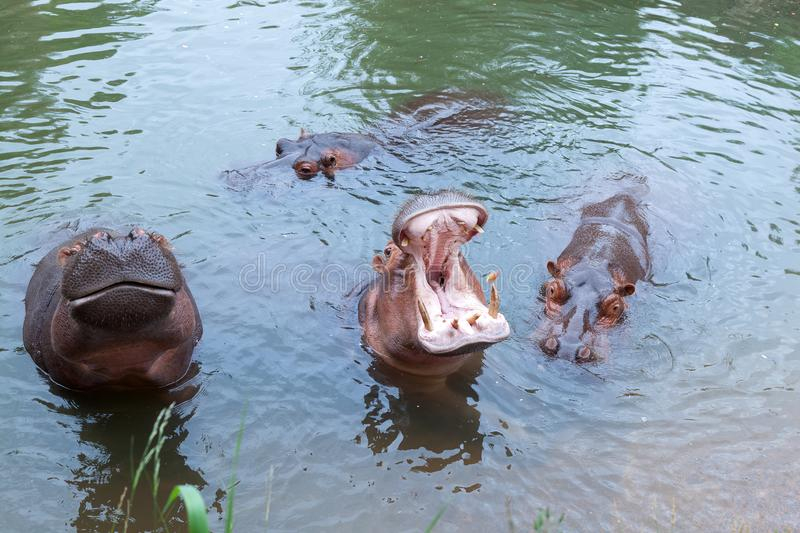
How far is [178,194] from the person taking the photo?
7.88 meters

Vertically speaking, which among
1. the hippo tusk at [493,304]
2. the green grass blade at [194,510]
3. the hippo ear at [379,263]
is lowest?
the hippo ear at [379,263]

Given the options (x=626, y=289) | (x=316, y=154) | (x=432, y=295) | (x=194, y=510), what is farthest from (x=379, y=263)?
(x=316, y=154)

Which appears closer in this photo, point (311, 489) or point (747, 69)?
point (311, 489)

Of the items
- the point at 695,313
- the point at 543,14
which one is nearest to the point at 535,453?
the point at 695,313

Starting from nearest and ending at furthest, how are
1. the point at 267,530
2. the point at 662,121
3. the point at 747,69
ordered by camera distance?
the point at 267,530 → the point at 662,121 → the point at 747,69

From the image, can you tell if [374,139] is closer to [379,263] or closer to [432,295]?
[379,263]

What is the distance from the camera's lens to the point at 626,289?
605 cm

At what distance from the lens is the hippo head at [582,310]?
5625mm

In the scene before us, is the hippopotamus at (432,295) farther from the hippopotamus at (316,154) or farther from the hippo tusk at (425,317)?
the hippopotamus at (316,154)

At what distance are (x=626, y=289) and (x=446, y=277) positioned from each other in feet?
5.70

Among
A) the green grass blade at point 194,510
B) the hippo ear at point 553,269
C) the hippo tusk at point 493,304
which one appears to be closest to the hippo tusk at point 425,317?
the hippo tusk at point 493,304

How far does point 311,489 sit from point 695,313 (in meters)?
3.58

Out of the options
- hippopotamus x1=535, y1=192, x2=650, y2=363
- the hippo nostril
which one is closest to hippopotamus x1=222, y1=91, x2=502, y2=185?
hippopotamus x1=535, y1=192, x2=650, y2=363

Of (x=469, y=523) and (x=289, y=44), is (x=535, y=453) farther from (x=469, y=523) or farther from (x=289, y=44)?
(x=289, y=44)
